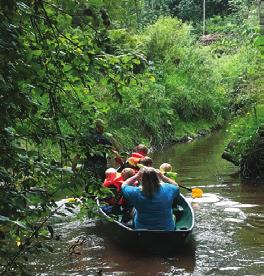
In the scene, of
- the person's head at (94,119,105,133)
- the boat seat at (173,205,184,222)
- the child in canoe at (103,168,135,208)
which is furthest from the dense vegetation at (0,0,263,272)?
the boat seat at (173,205,184,222)

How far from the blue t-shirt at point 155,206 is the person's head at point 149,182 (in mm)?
58

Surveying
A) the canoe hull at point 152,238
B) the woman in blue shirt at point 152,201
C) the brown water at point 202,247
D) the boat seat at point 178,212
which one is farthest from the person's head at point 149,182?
the boat seat at point 178,212

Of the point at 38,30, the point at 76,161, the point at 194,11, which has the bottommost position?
the point at 76,161

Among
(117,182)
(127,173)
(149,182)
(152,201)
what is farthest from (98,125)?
(117,182)

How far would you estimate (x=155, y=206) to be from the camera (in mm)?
6500

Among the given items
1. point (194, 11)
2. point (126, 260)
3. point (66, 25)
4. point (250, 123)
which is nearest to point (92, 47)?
point (66, 25)

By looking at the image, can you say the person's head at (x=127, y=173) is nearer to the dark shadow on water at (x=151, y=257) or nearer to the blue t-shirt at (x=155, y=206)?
the dark shadow on water at (x=151, y=257)

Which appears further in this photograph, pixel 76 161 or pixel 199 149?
pixel 199 149

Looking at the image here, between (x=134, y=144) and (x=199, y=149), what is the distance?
2.44 m

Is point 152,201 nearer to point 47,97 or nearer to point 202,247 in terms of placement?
point 202,247

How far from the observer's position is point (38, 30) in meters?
2.74

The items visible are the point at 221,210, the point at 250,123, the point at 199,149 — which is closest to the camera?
the point at 221,210

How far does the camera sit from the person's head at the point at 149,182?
6.35 m

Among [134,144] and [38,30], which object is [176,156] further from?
[38,30]
